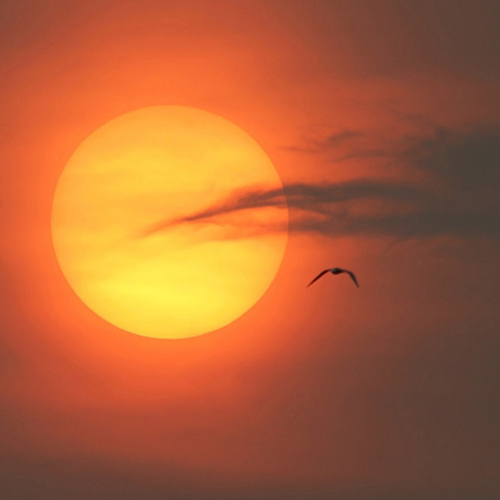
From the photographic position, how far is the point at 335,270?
88.6m

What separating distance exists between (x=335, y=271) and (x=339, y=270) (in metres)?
0.46

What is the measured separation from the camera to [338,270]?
88688mm

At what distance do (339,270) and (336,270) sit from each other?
37 cm

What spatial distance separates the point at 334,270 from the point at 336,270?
0.39 ft

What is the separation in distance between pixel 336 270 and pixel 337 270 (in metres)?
0.06

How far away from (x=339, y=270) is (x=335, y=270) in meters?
0.40

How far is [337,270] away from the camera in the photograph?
88562 mm

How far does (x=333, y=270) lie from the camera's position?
88.6 m

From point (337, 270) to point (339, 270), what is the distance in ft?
1.12

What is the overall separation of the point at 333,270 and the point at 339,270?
449 mm

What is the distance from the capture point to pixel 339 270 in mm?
88875

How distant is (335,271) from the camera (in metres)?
88.5

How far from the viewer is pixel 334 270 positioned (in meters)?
88.6
